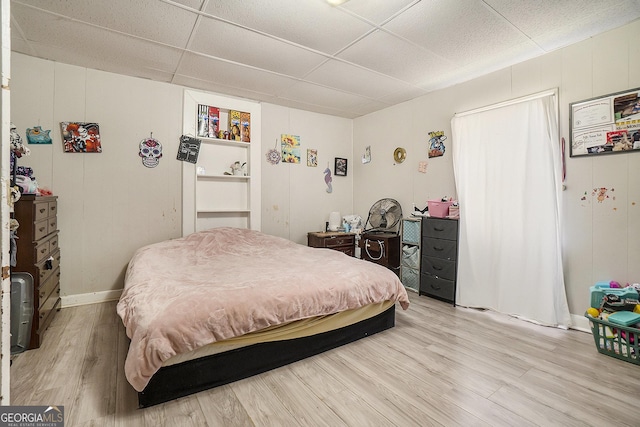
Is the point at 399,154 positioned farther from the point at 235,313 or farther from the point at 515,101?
the point at 235,313

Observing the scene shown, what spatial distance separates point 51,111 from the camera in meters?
2.79

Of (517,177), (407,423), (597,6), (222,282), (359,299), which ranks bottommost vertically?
(407,423)

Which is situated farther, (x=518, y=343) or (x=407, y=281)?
Answer: (x=407, y=281)

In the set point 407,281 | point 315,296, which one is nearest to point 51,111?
point 315,296

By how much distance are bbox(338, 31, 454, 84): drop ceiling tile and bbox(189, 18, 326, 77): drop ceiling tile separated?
0.36m

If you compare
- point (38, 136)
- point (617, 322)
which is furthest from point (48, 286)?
point (617, 322)

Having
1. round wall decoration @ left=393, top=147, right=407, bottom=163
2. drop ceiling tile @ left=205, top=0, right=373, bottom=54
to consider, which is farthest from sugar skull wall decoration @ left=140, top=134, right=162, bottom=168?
round wall decoration @ left=393, top=147, right=407, bottom=163

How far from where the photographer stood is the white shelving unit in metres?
3.42

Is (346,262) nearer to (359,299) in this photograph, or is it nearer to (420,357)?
(359,299)

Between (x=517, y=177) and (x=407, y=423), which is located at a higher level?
(x=517, y=177)

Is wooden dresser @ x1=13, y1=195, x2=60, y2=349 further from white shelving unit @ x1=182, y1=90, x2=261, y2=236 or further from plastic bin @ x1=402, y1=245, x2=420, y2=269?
plastic bin @ x1=402, y1=245, x2=420, y2=269

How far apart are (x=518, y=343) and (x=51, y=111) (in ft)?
15.0

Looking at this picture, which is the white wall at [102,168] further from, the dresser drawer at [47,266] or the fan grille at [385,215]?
the fan grille at [385,215]

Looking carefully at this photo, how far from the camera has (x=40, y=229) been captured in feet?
7.33
